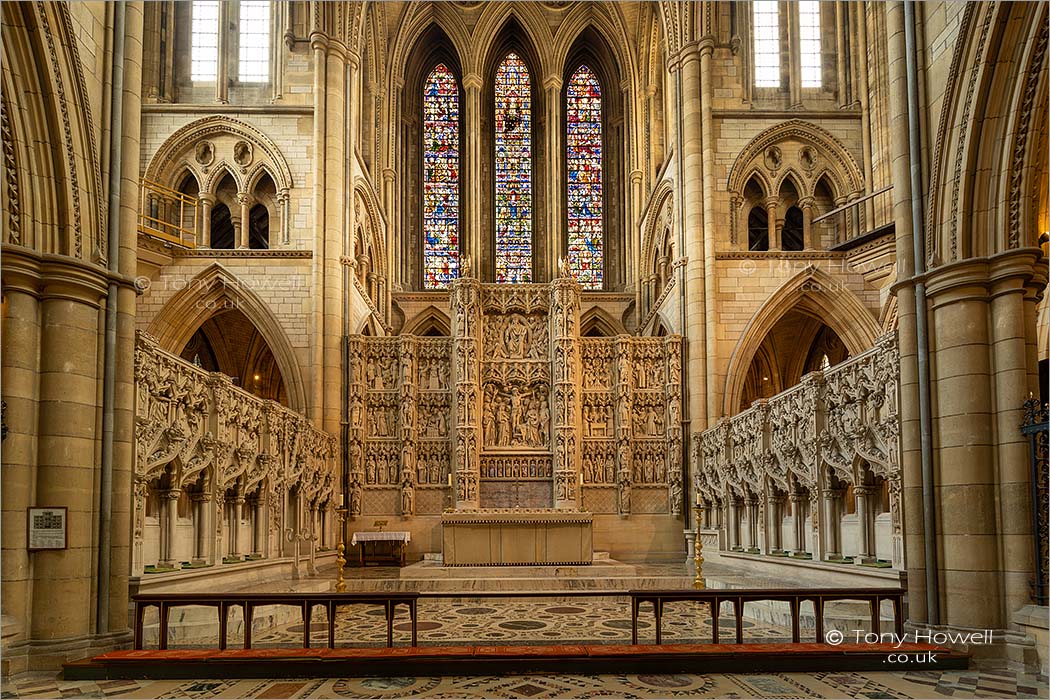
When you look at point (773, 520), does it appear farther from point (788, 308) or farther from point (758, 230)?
point (758, 230)

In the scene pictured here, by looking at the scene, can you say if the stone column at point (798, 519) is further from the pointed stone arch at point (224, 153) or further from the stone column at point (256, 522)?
the pointed stone arch at point (224, 153)

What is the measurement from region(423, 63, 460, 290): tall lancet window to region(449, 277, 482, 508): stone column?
35.9 ft

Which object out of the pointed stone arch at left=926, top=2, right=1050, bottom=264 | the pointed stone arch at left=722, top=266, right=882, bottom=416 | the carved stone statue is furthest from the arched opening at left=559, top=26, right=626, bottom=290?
the pointed stone arch at left=926, top=2, right=1050, bottom=264

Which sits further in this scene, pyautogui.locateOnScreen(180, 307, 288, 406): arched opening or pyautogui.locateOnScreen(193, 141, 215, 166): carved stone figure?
pyautogui.locateOnScreen(180, 307, 288, 406): arched opening

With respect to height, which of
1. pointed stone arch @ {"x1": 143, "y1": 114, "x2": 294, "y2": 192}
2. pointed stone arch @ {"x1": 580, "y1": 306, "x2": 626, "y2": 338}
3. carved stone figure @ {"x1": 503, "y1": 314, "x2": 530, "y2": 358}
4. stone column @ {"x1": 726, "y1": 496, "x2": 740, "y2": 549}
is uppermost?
pointed stone arch @ {"x1": 143, "y1": 114, "x2": 294, "y2": 192}

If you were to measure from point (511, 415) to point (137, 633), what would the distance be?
14720mm

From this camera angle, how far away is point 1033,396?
395 inches

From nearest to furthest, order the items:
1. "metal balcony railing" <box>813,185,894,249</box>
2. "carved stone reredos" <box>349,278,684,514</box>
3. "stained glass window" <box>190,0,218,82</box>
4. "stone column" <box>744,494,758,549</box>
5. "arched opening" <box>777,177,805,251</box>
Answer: "stone column" <box>744,494,758,549</box> → "metal balcony railing" <box>813,185,894,249</box> → "carved stone reredos" <box>349,278,684,514</box> → "stained glass window" <box>190,0,218,82</box> → "arched opening" <box>777,177,805,251</box>

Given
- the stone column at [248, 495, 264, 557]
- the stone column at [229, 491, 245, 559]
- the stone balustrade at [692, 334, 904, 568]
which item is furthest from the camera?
the stone column at [248, 495, 264, 557]

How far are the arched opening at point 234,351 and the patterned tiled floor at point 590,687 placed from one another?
19197 mm

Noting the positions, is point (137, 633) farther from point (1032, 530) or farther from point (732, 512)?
point (732, 512)

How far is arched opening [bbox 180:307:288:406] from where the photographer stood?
28203 mm

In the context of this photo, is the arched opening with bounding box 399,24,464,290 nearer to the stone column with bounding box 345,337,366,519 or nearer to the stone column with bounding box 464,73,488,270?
the stone column with bounding box 464,73,488,270

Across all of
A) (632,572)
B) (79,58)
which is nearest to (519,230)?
(632,572)
